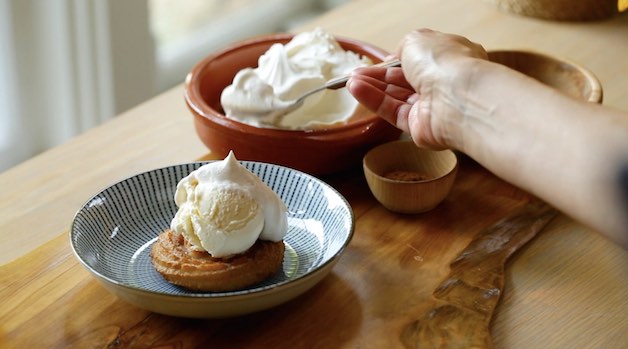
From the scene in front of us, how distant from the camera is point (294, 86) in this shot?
4.17 feet

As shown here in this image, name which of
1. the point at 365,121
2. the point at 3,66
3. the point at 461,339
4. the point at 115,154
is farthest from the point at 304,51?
the point at 3,66

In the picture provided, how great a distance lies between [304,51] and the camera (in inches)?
53.7

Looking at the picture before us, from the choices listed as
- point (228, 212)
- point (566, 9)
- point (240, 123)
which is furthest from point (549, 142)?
point (566, 9)

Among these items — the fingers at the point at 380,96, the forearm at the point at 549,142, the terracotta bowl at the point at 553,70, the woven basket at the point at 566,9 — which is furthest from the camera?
the woven basket at the point at 566,9

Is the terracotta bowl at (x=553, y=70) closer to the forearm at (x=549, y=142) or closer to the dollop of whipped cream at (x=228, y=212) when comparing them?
the forearm at (x=549, y=142)

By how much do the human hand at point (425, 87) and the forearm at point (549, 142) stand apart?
0.06 ft

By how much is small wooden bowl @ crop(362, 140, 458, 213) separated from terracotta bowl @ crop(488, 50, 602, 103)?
235 mm

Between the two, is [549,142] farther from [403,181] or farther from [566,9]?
[566,9]

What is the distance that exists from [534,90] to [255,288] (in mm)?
376

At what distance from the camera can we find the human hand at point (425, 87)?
1.10m

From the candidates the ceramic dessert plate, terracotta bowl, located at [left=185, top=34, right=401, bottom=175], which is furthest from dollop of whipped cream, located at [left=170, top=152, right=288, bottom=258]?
terracotta bowl, located at [left=185, top=34, right=401, bottom=175]

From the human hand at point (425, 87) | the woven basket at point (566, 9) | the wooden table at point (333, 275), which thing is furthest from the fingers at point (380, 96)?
the woven basket at point (566, 9)

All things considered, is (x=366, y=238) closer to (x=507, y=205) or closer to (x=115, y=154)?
(x=507, y=205)

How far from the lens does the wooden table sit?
98cm
